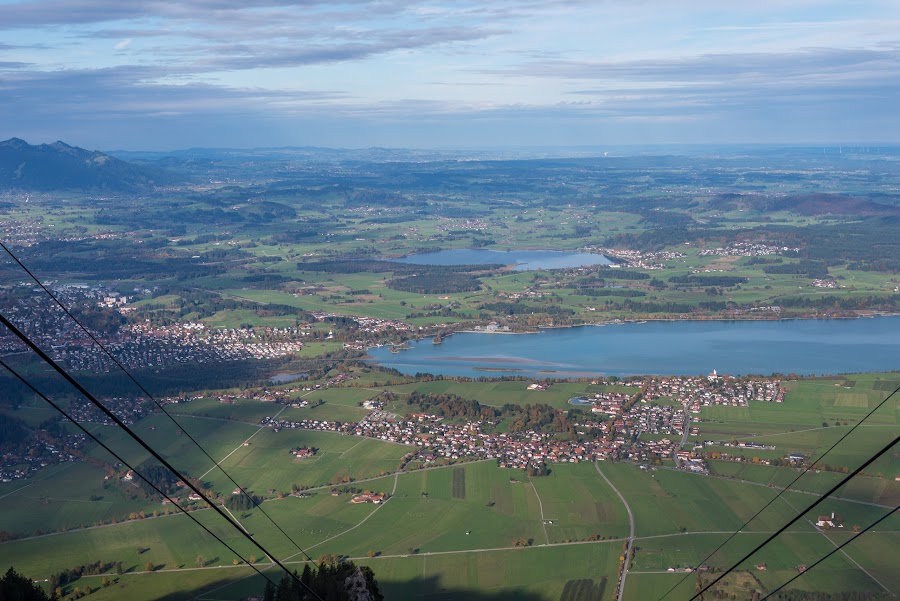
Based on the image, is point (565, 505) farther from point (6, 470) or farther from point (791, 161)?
point (791, 161)

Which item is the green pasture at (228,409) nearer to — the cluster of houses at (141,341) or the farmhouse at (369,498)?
the cluster of houses at (141,341)

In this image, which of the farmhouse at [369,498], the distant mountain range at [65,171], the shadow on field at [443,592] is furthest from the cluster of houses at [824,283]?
the distant mountain range at [65,171]

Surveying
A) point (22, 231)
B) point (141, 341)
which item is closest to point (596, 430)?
point (141, 341)

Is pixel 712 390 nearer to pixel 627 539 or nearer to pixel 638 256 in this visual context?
pixel 627 539

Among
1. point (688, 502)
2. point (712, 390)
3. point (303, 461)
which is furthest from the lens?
point (712, 390)

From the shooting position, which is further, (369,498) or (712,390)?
(712,390)

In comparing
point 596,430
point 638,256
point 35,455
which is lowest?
point 596,430

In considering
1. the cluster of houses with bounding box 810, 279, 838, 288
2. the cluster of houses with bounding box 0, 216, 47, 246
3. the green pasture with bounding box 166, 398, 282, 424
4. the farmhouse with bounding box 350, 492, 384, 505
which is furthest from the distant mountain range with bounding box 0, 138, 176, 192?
the farmhouse with bounding box 350, 492, 384, 505
